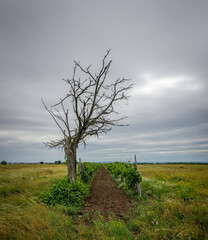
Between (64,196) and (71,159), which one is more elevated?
(71,159)

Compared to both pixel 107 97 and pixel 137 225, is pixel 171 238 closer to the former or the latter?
pixel 137 225

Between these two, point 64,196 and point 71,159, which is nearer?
point 64,196

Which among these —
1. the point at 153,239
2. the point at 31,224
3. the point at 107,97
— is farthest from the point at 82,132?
the point at 153,239

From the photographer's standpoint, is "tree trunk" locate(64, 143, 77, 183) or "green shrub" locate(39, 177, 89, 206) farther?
"tree trunk" locate(64, 143, 77, 183)

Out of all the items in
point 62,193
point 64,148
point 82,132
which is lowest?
point 62,193

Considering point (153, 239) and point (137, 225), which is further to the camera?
point (137, 225)

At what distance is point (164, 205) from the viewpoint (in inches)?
208

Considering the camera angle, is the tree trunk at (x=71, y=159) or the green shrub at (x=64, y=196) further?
the tree trunk at (x=71, y=159)

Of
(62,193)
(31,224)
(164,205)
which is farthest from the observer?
(62,193)

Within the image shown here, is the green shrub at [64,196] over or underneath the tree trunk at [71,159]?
underneath

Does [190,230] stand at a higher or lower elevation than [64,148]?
lower

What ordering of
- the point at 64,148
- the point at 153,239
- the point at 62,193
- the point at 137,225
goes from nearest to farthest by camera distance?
the point at 153,239
the point at 137,225
the point at 62,193
the point at 64,148

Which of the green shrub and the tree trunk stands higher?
the tree trunk

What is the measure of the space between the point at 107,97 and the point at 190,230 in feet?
23.4
